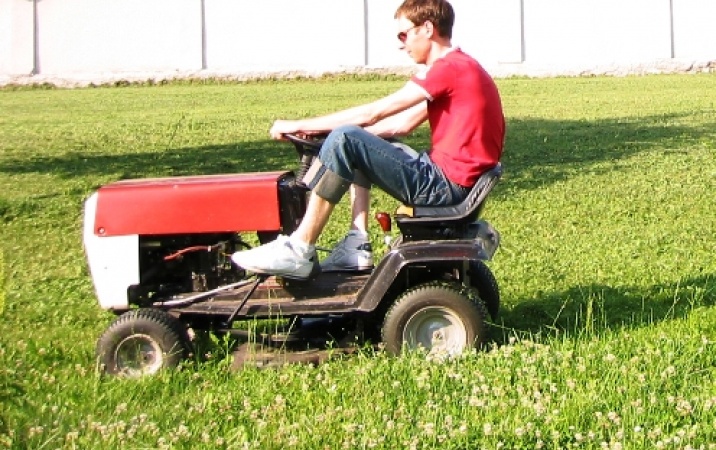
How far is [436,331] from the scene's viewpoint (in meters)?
5.35

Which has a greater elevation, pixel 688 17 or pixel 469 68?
pixel 688 17

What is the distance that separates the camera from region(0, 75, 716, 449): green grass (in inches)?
166

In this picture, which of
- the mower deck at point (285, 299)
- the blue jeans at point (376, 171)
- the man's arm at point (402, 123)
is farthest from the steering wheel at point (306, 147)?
the mower deck at point (285, 299)

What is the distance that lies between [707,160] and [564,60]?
26447 millimetres

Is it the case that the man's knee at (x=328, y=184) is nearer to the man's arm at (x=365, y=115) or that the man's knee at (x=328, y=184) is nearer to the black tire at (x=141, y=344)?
the man's arm at (x=365, y=115)

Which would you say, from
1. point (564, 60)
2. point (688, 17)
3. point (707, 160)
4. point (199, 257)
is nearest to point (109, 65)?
point (564, 60)

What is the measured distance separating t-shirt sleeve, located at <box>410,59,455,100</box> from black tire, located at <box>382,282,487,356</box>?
83 centimetres

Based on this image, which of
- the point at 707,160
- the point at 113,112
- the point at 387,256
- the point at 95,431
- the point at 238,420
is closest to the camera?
the point at 95,431

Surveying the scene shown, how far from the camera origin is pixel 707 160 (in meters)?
13.3

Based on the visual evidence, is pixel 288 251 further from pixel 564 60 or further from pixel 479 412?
pixel 564 60

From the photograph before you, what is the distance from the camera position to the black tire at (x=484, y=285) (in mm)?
5867

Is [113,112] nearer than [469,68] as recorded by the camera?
No

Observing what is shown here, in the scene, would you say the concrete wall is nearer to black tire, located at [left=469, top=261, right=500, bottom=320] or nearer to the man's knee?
black tire, located at [left=469, top=261, right=500, bottom=320]

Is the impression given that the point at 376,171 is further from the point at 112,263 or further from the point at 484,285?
the point at 112,263
